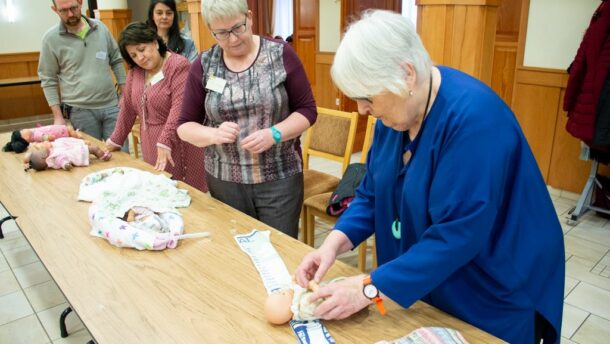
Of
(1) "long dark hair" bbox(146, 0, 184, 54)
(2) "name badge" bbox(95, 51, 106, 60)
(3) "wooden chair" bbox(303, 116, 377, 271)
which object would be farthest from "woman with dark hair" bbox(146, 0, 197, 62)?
(3) "wooden chair" bbox(303, 116, 377, 271)

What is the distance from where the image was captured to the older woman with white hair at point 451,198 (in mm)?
985

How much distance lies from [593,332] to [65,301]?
9.43ft

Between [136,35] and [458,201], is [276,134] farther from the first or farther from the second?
[136,35]

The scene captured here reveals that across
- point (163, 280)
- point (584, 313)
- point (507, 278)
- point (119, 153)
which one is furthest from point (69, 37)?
point (584, 313)

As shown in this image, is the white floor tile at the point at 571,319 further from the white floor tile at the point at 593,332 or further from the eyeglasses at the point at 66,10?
the eyeglasses at the point at 66,10

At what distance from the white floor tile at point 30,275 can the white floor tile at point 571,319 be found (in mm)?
2947

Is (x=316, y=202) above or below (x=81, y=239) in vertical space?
below

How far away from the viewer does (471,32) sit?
262 centimetres

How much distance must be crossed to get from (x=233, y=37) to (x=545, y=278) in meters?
1.26

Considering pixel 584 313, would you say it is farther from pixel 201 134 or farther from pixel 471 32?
pixel 201 134

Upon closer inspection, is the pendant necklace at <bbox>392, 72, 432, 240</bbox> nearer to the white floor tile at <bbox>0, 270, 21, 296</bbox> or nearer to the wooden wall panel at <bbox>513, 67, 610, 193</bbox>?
the white floor tile at <bbox>0, 270, 21, 296</bbox>

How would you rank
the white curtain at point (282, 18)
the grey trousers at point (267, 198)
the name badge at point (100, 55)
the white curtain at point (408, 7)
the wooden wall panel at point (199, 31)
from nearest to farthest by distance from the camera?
the grey trousers at point (267, 198)
the name badge at point (100, 55)
the wooden wall panel at point (199, 31)
the white curtain at point (408, 7)
the white curtain at point (282, 18)

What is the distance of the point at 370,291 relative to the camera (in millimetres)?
1110

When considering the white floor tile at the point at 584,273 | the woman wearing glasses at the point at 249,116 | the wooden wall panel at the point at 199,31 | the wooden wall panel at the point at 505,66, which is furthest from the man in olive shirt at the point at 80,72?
the wooden wall panel at the point at 505,66
